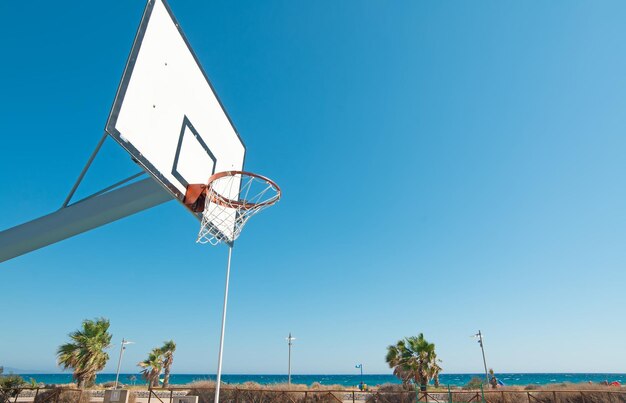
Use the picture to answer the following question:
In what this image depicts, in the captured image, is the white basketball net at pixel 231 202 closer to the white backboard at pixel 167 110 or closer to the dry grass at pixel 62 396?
the white backboard at pixel 167 110

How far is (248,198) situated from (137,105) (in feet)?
10.8

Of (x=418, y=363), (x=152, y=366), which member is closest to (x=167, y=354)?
(x=152, y=366)

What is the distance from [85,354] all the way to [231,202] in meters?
17.0

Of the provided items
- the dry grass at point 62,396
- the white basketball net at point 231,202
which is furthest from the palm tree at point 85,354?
the white basketball net at point 231,202

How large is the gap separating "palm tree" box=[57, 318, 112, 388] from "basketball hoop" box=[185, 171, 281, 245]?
52.0 ft

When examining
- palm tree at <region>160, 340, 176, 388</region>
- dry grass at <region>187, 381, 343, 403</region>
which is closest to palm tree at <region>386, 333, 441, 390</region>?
dry grass at <region>187, 381, 343, 403</region>

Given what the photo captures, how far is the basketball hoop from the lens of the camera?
7.83 m

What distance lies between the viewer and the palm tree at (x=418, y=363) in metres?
22.3

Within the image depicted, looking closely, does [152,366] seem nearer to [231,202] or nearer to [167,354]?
[167,354]

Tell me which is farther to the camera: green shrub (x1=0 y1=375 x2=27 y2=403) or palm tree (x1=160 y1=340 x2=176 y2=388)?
palm tree (x1=160 y1=340 x2=176 y2=388)

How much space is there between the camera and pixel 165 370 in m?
28.5

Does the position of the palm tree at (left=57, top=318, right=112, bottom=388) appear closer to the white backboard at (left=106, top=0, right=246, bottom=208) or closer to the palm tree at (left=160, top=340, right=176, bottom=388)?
the palm tree at (left=160, top=340, right=176, bottom=388)

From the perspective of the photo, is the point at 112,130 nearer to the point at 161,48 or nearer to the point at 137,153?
the point at 137,153

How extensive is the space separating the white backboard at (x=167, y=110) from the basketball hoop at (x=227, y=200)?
34 centimetres
